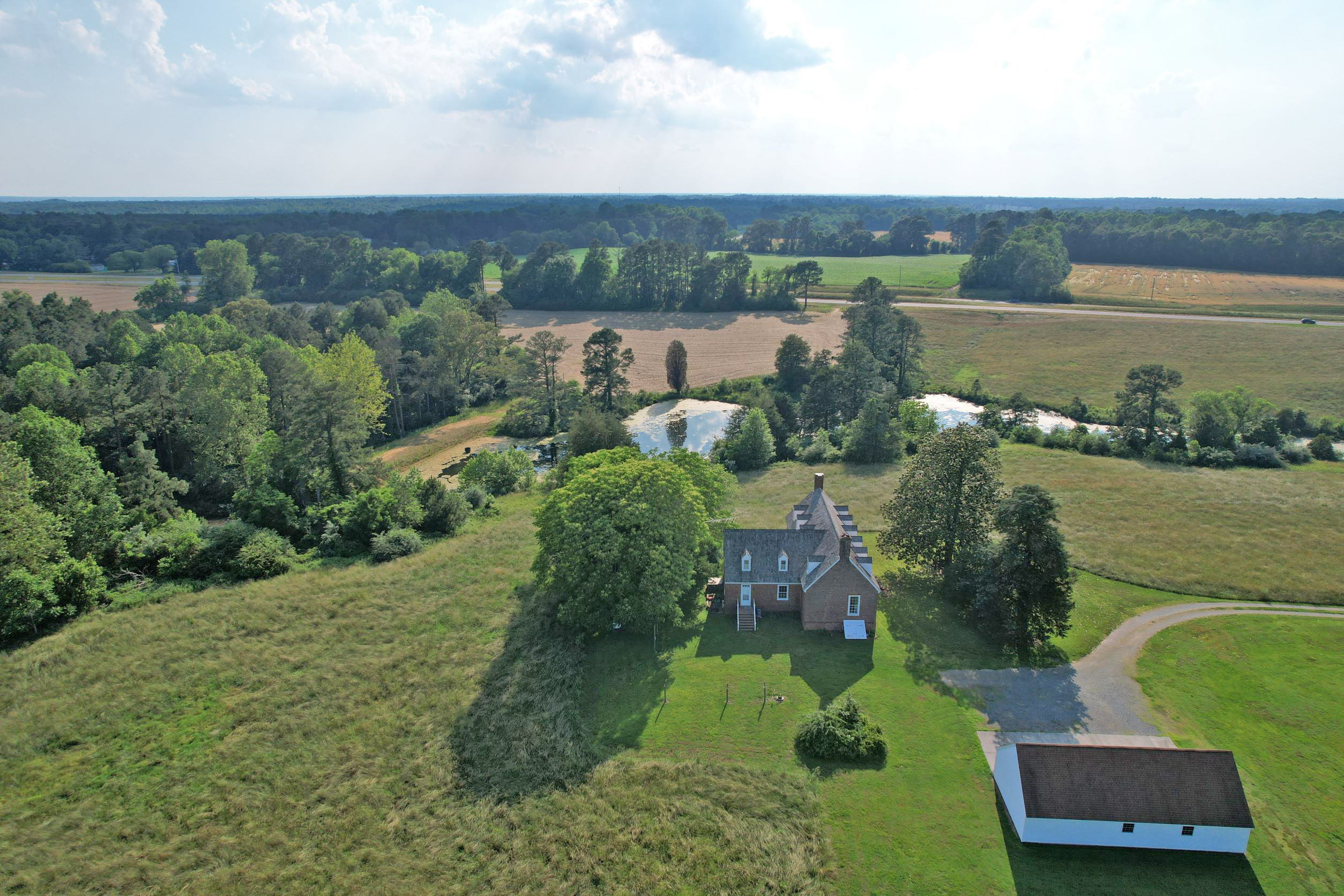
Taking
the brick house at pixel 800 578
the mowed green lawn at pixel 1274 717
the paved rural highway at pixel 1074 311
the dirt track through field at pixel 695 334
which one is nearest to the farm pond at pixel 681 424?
the dirt track through field at pixel 695 334

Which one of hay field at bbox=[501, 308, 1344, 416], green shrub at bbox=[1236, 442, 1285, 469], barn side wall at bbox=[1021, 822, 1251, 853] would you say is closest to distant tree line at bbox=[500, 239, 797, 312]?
hay field at bbox=[501, 308, 1344, 416]

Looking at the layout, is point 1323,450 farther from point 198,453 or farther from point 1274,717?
point 198,453

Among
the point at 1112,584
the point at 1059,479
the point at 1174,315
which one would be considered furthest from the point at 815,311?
the point at 1112,584

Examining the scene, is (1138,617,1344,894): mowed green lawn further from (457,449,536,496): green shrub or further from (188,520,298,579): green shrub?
(188,520,298,579): green shrub

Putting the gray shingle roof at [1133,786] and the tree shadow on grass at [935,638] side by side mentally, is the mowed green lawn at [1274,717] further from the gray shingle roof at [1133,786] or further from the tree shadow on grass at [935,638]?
the tree shadow on grass at [935,638]

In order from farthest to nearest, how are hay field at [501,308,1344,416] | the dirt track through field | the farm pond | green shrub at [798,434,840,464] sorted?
the dirt track through field, hay field at [501,308,1344,416], the farm pond, green shrub at [798,434,840,464]

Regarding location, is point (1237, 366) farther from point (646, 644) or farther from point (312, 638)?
point (312, 638)

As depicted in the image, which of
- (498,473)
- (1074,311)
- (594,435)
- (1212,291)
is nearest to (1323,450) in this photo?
(1074,311)
